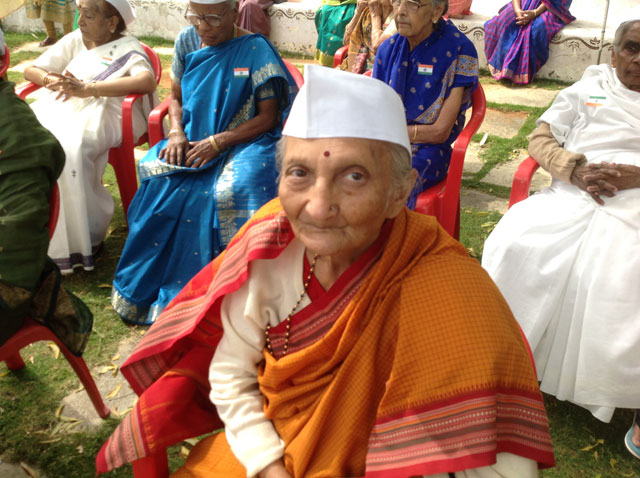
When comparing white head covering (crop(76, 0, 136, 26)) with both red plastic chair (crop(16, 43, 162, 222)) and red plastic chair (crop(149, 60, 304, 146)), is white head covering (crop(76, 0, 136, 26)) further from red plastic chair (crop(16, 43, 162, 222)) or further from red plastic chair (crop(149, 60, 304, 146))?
red plastic chair (crop(149, 60, 304, 146))

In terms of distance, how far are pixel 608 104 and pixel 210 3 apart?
2.29 meters

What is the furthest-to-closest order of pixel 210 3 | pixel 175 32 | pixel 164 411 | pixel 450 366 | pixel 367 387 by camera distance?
pixel 175 32 < pixel 210 3 < pixel 164 411 < pixel 367 387 < pixel 450 366

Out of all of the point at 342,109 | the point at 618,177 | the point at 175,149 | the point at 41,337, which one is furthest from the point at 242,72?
the point at 342,109

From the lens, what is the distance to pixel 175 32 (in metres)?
10.1

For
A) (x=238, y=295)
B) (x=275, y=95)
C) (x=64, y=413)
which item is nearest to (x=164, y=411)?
(x=238, y=295)

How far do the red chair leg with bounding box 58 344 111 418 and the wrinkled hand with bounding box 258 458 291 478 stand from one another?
1.34 m

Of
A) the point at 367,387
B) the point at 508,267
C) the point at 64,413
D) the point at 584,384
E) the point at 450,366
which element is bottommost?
the point at 64,413

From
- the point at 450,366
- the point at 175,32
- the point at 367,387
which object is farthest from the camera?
the point at 175,32

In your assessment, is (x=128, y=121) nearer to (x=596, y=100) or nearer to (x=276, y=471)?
(x=596, y=100)

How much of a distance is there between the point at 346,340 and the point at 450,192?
7.00ft

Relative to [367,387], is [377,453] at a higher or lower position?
lower

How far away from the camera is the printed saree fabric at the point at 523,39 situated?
7.58 meters

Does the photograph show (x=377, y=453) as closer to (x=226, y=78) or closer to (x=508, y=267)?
(x=508, y=267)

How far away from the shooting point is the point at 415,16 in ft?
11.4
